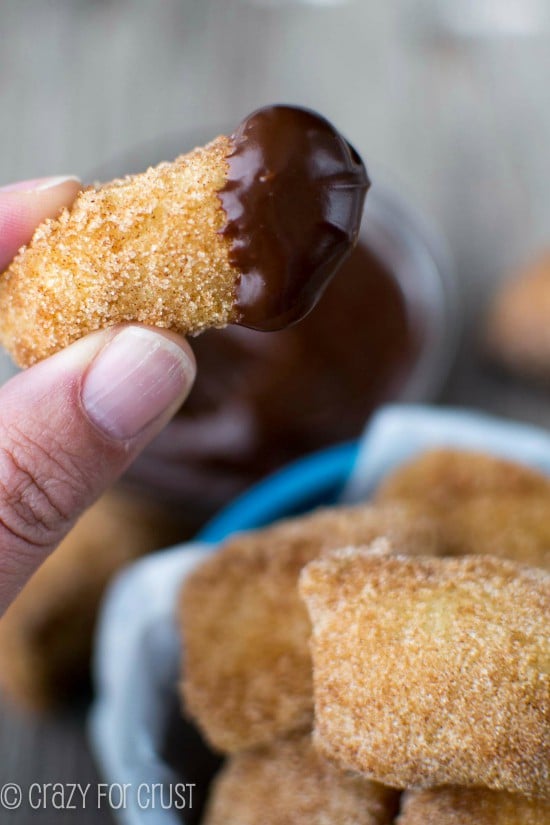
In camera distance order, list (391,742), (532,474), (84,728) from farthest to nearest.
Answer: (84,728)
(532,474)
(391,742)

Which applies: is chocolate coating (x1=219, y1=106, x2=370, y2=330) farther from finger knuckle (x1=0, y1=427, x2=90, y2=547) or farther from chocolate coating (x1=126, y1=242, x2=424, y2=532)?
chocolate coating (x1=126, y1=242, x2=424, y2=532)

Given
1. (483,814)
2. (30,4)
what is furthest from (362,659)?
(30,4)

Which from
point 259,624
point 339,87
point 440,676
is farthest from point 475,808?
point 339,87

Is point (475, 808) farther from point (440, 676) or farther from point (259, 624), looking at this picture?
point (259, 624)

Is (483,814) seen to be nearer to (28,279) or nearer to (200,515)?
(28,279)

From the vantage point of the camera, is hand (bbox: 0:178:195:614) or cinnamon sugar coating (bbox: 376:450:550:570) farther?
cinnamon sugar coating (bbox: 376:450:550:570)

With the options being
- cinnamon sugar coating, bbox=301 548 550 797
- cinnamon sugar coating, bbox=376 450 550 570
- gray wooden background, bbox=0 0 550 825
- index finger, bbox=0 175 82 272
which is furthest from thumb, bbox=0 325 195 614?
gray wooden background, bbox=0 0 550 825

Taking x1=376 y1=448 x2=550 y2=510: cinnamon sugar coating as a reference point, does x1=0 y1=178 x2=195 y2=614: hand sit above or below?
above
